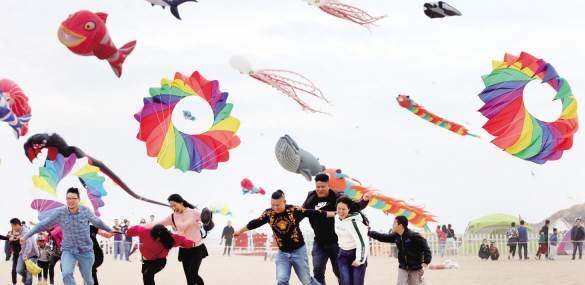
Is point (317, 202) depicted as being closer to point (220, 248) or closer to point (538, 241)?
point (538, 241)

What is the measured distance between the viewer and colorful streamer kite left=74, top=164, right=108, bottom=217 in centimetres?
2906

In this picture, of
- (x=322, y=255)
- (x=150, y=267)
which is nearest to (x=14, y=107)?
Answer: (x=150, y=267)

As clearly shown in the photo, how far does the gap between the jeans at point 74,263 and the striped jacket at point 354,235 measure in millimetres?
3539

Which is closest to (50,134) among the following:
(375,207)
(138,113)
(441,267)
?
(138,113)

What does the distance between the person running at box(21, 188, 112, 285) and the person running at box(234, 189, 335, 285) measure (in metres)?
2.44

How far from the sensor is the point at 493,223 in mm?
39188

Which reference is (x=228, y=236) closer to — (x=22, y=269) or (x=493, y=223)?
(x=493, y=223)

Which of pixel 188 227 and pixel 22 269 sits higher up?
pixel 188 227

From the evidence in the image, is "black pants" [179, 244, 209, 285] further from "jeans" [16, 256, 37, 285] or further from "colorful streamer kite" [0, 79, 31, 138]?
"colorful streamer kite" [0, 79, 31, 138]

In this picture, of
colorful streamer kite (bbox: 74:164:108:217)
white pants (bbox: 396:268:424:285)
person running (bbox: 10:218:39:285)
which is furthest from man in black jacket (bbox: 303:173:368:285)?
colorful streamer kite (bbox: 74:164:108:217)

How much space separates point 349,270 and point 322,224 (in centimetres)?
93

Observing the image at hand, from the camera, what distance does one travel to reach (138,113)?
25.8 metres

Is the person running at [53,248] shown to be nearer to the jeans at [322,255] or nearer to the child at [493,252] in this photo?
the jeans at [322,255]

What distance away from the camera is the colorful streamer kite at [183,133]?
2528cm
